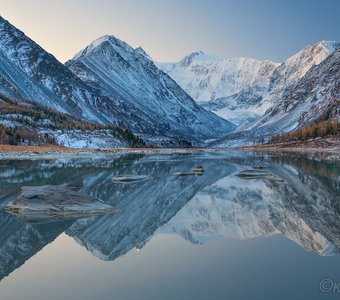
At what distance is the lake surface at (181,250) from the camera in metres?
17.8

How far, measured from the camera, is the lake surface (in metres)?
17.8

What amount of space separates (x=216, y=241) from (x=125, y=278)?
28.9ft

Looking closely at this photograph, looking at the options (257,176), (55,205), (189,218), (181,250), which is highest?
(257,176)

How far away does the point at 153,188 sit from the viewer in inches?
1981

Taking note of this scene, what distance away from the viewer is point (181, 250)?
24328mm

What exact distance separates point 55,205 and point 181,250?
13121 mm

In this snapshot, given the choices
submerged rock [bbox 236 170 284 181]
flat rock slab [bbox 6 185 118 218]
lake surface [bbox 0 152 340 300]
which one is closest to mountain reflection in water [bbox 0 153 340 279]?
lake surface [bbox 0 152 340 300]

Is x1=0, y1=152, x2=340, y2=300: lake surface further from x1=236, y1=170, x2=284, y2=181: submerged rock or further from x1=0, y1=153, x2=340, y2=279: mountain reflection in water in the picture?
x1=236, y1=170, x2=284, y2=181: submerged rock

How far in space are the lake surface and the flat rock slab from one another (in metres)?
1.71

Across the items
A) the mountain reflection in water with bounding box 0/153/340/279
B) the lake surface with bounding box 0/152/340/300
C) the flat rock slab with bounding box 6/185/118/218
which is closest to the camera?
the lake surface with bounding box 0/152/340/300

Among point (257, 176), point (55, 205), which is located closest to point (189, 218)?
point (55, 205)

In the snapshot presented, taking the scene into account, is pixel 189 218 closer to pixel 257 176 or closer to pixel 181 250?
pixel 181 250

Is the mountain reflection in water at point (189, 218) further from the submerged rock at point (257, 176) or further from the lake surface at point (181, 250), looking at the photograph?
the submerged rock at point (257, 176)

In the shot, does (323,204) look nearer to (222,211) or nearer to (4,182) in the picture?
(222,211)
